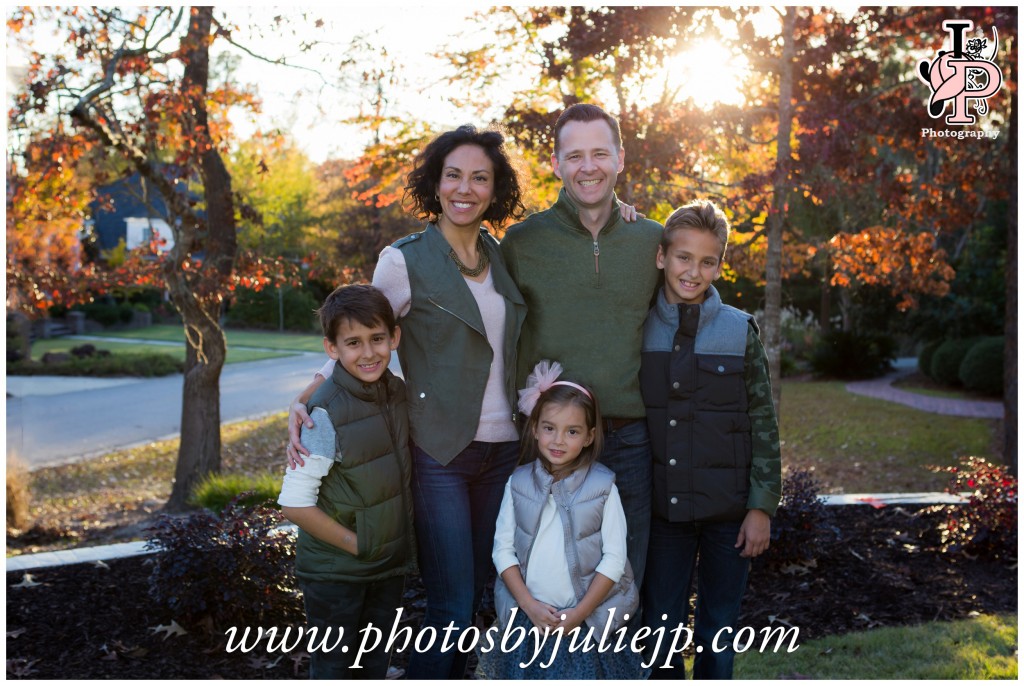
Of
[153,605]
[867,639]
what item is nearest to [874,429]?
[867,639]

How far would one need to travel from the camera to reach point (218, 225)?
8.34 m

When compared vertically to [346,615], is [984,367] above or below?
below

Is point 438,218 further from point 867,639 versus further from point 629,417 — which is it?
point 867,639

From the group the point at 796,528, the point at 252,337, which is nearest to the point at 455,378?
the point at 796,528

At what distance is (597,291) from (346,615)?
132 cm

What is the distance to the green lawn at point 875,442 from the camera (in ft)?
31.9

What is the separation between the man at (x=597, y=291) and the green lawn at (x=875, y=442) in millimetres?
6221

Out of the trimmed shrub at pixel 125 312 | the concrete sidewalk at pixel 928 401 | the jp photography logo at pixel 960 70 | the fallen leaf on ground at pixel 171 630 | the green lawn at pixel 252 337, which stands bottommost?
the green lawn at pixel 252 337

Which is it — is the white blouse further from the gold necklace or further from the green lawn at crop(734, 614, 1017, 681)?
the green lawn at crop(734, 614, 1017, 681)

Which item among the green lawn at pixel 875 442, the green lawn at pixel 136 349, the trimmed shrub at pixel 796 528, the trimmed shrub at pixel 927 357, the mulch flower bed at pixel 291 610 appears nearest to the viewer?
the mulch flower bed at pixel 291 610

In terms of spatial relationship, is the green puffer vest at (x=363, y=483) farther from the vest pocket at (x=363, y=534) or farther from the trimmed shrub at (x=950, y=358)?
the trimmed shrub at (x=950, y=358)

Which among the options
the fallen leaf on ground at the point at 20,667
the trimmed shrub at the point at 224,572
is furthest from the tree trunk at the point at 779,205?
the fallen leaf on ground at the point at 20,667

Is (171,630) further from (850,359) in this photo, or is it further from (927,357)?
(850,359)

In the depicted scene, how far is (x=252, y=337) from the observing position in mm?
29203
